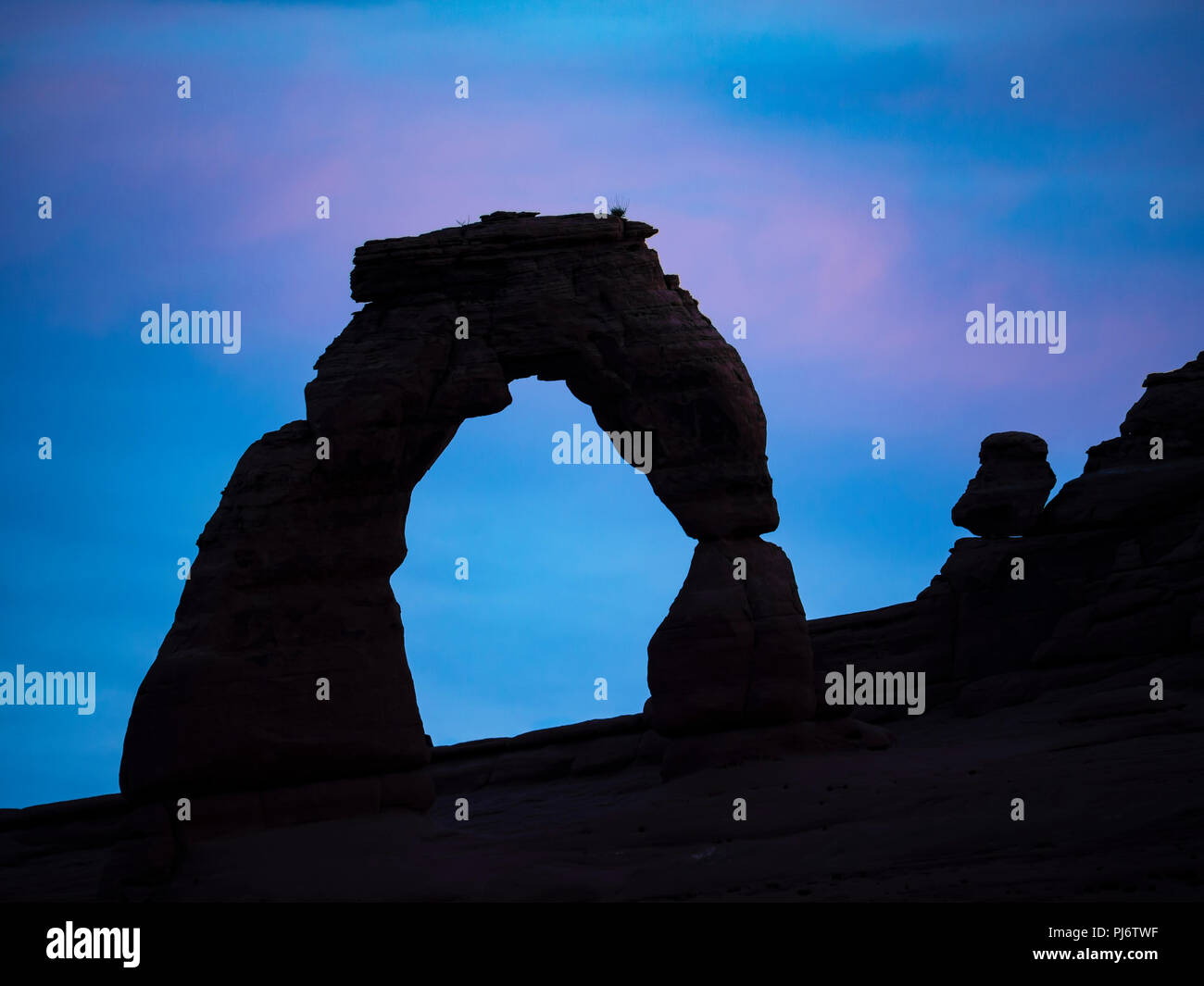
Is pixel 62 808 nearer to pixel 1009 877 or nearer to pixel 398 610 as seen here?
pixel 398 610

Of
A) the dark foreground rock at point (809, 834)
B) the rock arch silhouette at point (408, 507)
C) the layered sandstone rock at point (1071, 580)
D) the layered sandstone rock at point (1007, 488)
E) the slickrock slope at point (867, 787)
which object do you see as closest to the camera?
the dark foreground rock at point (809, 834)

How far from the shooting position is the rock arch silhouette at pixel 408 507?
26.5m

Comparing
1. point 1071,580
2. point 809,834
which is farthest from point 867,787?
point 1071,580

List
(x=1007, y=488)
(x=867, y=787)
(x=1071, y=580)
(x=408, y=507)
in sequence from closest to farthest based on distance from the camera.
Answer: (x=867, y=787)
(x=408, y=507)
(x=1071, y=580)
(x=1007, y=488)

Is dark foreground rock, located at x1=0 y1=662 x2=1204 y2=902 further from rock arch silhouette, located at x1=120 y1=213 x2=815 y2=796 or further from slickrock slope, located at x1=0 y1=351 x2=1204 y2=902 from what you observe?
rock arch silhouette, located at x1=120 y1=213 x2=815 y2=796

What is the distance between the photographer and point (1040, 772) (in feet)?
79.6

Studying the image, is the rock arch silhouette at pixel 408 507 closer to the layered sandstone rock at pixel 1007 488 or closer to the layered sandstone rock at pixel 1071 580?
the layered sandstone rock at pixel 1071 580

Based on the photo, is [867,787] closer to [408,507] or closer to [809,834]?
[809,834]

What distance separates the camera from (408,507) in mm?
28312

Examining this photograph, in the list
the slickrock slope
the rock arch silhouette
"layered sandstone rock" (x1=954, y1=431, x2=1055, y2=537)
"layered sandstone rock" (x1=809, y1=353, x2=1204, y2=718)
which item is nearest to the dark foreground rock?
the slickrock slope

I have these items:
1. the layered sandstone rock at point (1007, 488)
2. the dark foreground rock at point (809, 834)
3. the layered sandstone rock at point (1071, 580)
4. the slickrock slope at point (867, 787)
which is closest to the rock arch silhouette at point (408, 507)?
the slickrock slope at point (867, 787)
